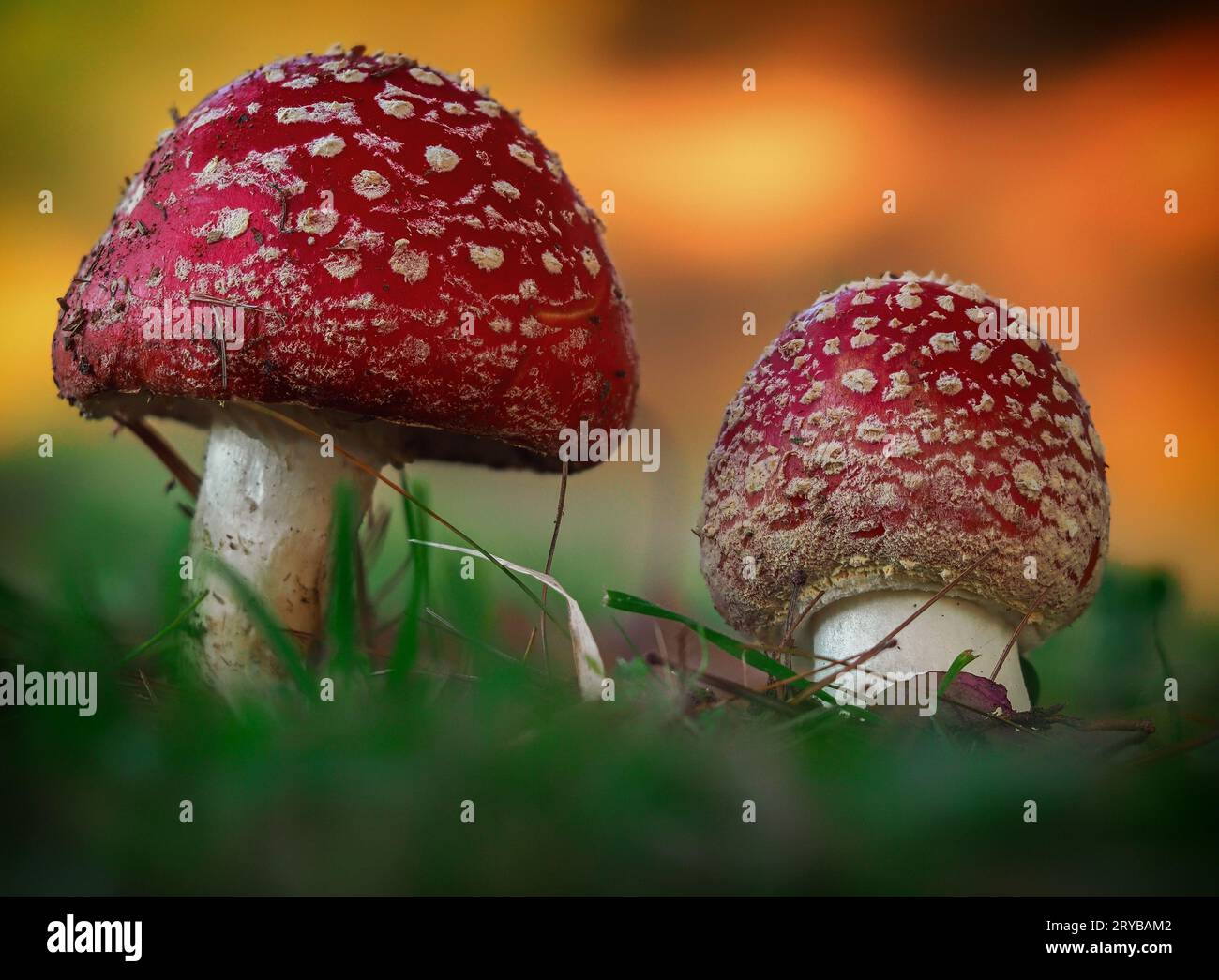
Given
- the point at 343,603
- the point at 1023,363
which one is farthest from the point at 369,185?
the point at 1023,363

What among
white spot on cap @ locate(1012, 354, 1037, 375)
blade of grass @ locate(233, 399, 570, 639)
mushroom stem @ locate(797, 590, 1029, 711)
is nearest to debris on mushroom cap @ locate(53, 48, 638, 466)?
blade of grass @ locate(233, 399, 570, 639)

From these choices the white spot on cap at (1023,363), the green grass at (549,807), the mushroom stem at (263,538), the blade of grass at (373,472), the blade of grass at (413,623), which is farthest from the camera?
the mushroom stem at (263,538)

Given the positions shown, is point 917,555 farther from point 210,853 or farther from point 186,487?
point 186,487

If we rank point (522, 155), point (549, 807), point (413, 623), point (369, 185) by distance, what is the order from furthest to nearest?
point (522, 155) < point (369, 185) < point (413, 623) < point (549, 807)

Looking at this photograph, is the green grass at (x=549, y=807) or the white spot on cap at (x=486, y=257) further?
the white spot on cap at (x=486, y=257)

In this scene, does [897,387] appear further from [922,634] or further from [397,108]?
[397,108]

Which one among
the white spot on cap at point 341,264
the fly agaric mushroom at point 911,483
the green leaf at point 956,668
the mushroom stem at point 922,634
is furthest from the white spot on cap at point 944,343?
the white spot on cap at point 341,264

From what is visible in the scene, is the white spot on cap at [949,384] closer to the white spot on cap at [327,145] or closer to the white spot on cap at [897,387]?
the white spot on cap at [897,387]

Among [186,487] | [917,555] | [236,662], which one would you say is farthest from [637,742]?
[186,487]
